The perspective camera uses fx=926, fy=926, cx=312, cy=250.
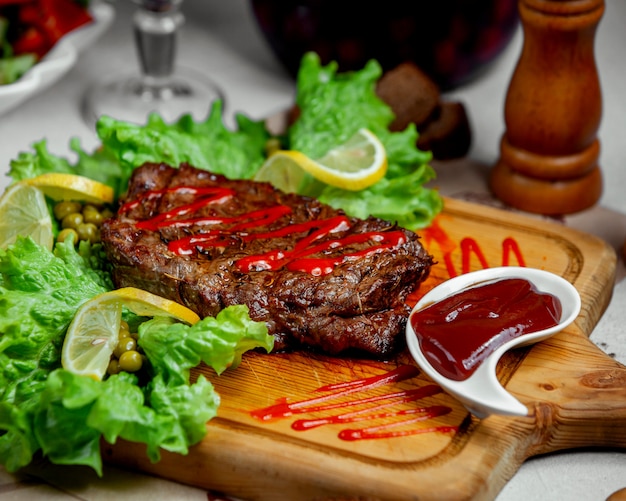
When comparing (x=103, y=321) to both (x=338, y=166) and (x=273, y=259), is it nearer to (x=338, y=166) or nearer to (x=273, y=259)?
(x=273, y=259)

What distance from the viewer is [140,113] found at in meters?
7.77

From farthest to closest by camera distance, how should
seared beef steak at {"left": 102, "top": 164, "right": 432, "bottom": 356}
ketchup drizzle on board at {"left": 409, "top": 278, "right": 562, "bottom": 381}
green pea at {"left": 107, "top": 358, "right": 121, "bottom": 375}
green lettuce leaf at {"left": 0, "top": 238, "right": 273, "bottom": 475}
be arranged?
seared beef steak at {"left": 102, "top": 164, "right": 432, "bottom": 356}
green pea at {"left": 107, "top": 358, "right": 121, "bottom": 375}
ketchup drizzle on board at {"left": 409, "top": 278, "right": 562, "bottom": 381}
green lettuce leaf at {"left": 0, "top": 238, "right": 273, "bottom": 475}

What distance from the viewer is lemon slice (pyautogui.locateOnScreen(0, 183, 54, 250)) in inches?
210

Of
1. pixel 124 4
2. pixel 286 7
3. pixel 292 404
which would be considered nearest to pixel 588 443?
pixel 292 404

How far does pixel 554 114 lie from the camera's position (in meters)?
6.14

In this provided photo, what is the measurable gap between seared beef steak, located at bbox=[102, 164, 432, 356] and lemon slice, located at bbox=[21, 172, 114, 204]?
13.4 inches

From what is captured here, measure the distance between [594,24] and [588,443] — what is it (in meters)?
2.83

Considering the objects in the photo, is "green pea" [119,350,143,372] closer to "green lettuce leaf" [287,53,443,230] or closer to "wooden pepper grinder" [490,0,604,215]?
"green lettuce leaf" [287,53,443,230]

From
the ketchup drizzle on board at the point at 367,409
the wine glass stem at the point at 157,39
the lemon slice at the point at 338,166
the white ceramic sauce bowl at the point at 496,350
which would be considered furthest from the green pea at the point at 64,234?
the wine glass stem at the point at 157,39

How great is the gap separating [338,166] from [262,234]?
1.04 metres

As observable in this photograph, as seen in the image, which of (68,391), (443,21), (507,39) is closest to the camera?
(68,391)

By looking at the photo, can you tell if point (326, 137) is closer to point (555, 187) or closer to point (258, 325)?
point (555, 187)

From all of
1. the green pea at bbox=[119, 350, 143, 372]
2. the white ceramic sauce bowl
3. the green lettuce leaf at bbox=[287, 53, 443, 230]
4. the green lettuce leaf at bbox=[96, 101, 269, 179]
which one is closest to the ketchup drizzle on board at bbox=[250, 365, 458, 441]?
the white ceramic sauce bowl

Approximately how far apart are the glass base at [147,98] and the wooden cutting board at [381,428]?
3573 mm
